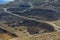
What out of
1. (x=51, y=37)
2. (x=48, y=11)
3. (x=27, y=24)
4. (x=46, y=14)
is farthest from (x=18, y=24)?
(x=51, y=37)

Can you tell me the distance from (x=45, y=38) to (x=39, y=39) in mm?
491

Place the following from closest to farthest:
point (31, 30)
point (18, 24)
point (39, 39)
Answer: point (39, 39) < point (31, 30) < point (18, 24)

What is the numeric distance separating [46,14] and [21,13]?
501cm

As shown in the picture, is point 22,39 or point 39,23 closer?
point 22,39

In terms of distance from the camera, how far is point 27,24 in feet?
93.5

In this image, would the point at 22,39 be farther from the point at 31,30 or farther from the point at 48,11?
the point at 48,11

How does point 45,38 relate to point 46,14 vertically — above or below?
below

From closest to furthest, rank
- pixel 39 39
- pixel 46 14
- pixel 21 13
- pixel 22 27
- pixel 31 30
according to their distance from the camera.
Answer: pixel 39 39 < pixel 31 30 < pixel 22 27 < pixel 46 14 < pixel 21 13

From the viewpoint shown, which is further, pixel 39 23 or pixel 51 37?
pixel 39 23

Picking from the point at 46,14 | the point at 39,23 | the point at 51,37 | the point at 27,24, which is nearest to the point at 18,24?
the point at 27,24

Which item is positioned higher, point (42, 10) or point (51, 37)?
point (42, 10)

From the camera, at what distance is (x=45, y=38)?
1609 cm

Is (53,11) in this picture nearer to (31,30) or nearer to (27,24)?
(27,24)

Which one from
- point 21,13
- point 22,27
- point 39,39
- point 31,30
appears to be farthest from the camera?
point 21,13
